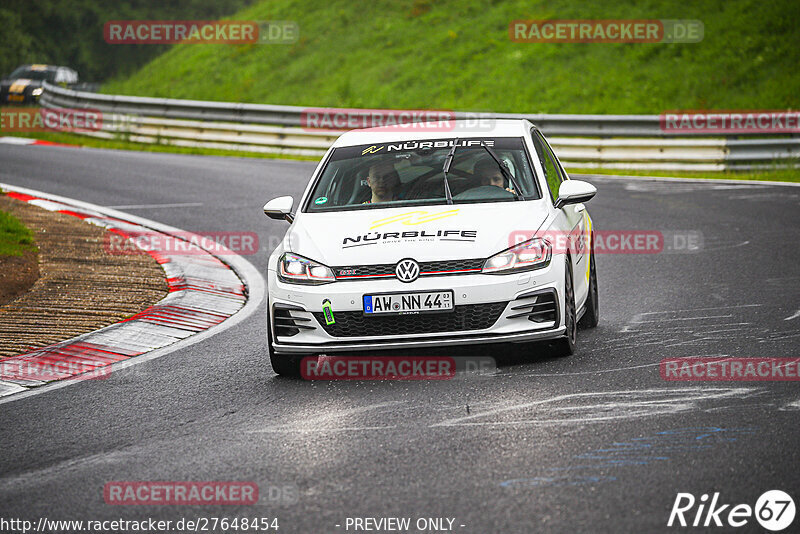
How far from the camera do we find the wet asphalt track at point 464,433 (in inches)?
186

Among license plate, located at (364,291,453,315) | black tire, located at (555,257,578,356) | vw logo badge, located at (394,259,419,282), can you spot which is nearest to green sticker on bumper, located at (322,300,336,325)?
license plate, located at (364,291,453,315)

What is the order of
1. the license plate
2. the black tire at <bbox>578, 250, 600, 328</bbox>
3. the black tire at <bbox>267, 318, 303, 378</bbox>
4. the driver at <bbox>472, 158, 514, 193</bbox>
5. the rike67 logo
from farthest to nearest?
the black tire at <bbox>578, 250, 600, 328</bbox> → the driver at <bbox>472, 158, 514, 193</bbox> → the black tire at <bbox>267, 318, 303, 378</bbox> → the license plate → the rike67 logo

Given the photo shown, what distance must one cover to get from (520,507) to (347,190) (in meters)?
→ 3.96

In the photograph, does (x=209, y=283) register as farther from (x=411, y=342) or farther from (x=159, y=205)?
(x=159, y=205)

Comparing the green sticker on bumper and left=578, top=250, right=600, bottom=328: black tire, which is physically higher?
the green sticker on bumper

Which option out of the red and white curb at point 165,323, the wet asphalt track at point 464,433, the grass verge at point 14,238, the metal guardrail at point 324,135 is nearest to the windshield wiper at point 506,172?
the wet asphalt track at point 464,433

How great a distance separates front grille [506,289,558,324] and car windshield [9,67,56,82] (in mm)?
32955

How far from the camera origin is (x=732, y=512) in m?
4.45

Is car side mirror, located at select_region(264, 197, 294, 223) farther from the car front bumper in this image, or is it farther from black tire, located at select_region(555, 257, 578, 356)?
black tire, located at select_region(555, 257, 578, 356)

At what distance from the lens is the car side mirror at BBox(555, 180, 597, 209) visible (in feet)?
25.3

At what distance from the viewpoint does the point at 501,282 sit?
22.6 feet

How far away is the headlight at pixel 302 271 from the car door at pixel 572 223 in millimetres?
1533

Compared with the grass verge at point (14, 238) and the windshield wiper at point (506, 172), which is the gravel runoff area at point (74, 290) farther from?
the windshield wiper at point (506, 172)

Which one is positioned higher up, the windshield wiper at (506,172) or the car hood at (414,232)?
the windshield wiper at (506,172)
